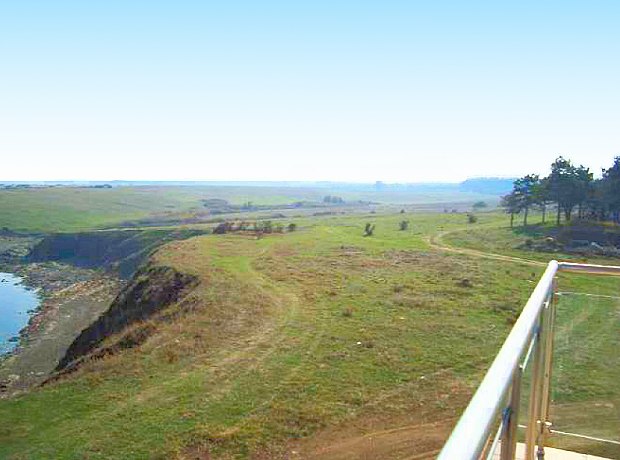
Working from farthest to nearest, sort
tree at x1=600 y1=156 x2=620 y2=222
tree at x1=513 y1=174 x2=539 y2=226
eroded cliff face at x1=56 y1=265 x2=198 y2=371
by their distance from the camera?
tree at x1=513 y1=174 x2=539 y2=226, tree at x1=600 y1=156 x2=620 y2=222, eroded cliff face at x1=56 y1=265 x2=198 y2=371

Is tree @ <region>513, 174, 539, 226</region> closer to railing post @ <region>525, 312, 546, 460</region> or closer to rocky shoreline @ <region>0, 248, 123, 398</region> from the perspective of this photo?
rocky shoreline @ <region>0, 248, 123, 398</region>

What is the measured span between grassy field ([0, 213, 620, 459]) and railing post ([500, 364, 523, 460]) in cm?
360

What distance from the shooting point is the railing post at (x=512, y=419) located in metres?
2.67

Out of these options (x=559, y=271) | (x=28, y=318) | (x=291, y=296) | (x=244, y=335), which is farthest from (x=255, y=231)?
(x=559, y=271)

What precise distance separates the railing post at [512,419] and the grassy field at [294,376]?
3598 mm

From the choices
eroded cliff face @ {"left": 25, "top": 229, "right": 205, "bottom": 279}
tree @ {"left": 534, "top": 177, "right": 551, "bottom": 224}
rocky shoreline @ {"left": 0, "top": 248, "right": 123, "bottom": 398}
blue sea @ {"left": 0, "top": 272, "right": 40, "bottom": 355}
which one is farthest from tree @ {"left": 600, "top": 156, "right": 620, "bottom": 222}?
blue sea @ {"left": 0, "top": 272, "right": 40, "bottom": 355}

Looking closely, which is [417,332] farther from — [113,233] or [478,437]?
[113,233]

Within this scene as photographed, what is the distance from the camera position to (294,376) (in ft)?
64.4

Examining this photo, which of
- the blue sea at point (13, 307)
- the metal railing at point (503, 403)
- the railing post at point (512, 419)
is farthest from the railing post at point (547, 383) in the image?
the blue sea at point (13, 307)

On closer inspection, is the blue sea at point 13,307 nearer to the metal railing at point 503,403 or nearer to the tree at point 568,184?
the metal railing at point 503,403

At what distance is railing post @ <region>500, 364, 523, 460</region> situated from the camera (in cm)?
267

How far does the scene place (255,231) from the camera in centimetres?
7875

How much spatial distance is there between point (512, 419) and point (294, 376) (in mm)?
17507

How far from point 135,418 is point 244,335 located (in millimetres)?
8536
